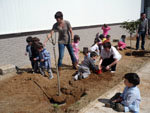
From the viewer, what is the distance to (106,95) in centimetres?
398

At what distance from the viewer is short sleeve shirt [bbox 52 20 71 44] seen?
5453 millimetres

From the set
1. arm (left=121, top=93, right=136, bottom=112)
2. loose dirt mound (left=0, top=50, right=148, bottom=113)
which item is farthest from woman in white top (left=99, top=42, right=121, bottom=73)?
arm (left=121, top=93, right=136, bottom=112)

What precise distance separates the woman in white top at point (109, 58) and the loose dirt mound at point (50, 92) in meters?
0.27

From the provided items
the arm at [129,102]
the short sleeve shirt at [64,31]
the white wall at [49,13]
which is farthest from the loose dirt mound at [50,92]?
the white wall at [49,13]

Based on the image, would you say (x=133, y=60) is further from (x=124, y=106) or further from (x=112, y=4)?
(x=112, y=4)

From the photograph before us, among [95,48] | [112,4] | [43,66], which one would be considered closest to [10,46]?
[43,66]

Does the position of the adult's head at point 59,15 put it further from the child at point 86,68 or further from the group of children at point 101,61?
the child at point 86,68

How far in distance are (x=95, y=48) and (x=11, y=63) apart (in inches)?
130

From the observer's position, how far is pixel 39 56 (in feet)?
17.9

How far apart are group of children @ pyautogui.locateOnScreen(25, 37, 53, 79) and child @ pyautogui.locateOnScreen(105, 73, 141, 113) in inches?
98.6

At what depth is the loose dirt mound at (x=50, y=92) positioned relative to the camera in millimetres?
3727

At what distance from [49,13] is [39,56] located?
2.66m

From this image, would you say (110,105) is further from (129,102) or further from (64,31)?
(64,31)

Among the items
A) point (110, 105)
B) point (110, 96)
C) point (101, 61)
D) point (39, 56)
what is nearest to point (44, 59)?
point (39, 56)
